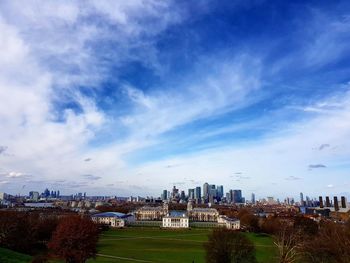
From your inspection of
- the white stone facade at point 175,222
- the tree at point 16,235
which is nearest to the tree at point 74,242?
the tree at point 16,235

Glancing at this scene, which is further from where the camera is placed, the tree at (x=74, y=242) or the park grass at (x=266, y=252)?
the park grass at (x=266, y=252)

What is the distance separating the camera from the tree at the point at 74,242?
1542 inches

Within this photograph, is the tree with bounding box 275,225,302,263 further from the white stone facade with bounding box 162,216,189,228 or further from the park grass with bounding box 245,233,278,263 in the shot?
the white stone facade with bounding box 162,216,189,228

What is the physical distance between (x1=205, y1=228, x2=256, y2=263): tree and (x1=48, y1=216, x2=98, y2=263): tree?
1490cm

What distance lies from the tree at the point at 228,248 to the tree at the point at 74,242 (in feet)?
48.9

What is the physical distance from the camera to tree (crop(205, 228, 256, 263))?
42.9m

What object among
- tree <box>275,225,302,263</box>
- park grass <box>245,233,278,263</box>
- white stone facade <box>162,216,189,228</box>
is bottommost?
park grass <box>245,233,278,263</box>

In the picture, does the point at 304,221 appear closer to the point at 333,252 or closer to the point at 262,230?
the point at 262,230

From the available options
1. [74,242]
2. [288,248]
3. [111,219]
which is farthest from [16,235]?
[111,219]

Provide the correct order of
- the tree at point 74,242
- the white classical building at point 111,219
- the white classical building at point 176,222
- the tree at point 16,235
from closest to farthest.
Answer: the tree at point 74,242, the tree at point 16,235, the white classical building at point 111,219, the white classical building at point 176,222

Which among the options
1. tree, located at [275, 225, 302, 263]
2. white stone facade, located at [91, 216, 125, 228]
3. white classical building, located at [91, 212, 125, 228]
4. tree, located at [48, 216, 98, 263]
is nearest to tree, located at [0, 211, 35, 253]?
tree, located at [48, 216, 98, 263]

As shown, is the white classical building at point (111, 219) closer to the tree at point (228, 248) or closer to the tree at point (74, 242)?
the tree at point (228, 248)

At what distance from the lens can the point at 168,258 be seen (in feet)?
196

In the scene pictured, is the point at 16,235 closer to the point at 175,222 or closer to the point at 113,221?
the point at 113,221
